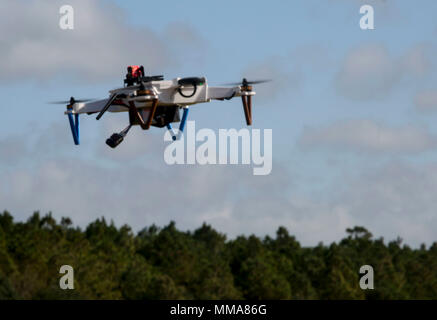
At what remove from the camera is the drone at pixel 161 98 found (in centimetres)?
6372

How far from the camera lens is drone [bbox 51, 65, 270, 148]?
2509 inches

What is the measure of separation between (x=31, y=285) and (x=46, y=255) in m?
13.6

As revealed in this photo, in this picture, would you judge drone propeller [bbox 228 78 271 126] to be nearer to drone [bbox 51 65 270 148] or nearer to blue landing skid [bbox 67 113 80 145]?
drone [bbox 51 65 270 148]

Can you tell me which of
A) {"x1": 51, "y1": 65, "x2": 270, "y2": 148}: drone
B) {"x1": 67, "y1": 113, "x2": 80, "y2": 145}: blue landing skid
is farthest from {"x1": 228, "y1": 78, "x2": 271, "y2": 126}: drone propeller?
{"x1": 67, "y1": 113, "x2": 80, "y2": 145}: blue landing skid

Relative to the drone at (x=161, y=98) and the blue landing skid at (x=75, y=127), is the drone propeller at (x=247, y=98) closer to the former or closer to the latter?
the drone at (x=161, y=98)

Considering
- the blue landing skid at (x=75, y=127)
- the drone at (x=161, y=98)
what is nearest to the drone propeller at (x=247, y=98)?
the drone at (x=161, y=98)

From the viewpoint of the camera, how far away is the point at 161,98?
6406 cm
